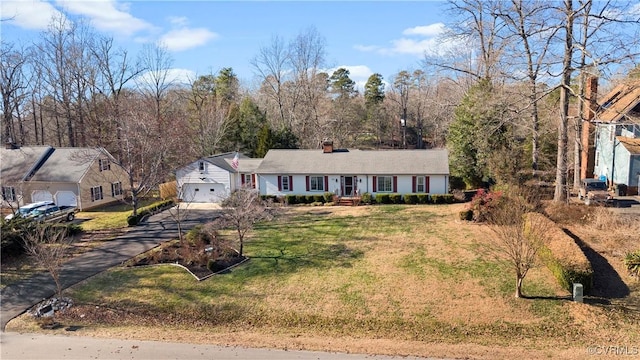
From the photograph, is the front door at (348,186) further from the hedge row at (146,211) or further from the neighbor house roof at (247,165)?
the hedge row at (146,211)

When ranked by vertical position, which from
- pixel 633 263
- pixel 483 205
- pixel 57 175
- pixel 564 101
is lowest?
pixel 633 263

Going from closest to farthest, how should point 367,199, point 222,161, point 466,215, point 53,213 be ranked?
point 466,215
point 53,213
point 367,199
point 222,161

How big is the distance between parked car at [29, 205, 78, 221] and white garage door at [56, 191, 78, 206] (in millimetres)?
2259

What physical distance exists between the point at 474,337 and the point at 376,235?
10.7 metres

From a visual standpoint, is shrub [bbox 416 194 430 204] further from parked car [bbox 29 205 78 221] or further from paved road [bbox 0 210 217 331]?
parked car [bbox 29 205 78 221]

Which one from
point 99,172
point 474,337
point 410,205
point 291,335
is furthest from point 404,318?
point 99,172

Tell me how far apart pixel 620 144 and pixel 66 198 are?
3974cm

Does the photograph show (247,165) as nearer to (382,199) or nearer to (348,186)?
(348,186)

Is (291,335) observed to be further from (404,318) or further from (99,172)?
(99,172)

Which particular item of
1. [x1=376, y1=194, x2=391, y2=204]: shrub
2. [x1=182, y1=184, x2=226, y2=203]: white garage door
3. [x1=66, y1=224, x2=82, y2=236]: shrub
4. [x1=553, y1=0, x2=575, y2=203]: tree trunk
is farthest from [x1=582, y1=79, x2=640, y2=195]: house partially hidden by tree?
[x1=66, y1=224, x2=82, y2=236]: shrub

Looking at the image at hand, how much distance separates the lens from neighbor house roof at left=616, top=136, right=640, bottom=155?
27391 mm

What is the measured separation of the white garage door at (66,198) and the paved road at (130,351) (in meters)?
21.1

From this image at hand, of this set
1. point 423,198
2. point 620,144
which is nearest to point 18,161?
point 423,198

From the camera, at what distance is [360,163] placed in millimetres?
33156
